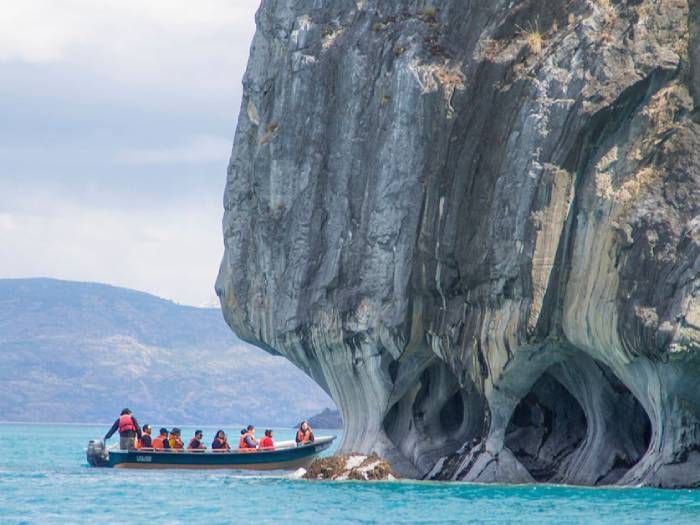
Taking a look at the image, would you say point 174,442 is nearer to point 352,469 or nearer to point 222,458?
point 222,458

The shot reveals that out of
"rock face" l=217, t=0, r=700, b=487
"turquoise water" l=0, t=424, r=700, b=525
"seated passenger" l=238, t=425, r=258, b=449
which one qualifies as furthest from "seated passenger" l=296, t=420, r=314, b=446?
"turquoise water" l=0, t=424, r=700, b=525

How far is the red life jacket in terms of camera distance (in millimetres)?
56750

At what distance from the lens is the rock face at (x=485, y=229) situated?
4291 centimetres

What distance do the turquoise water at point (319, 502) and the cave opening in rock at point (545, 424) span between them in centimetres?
425

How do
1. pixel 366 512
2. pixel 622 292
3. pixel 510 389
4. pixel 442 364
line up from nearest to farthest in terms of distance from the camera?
pixel 366 512 → pixel 622 292 → pixel 510 389 → pixel 442 364

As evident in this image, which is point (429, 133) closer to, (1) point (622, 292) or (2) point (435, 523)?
(1) point (622, 292)

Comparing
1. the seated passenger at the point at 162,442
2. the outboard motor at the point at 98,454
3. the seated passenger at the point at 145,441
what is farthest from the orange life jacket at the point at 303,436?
the outboard motor at the point at 98,454

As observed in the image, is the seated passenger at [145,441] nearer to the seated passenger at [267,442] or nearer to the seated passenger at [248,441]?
the seated passenger at [248,441]

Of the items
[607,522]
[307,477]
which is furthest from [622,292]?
[307,477]

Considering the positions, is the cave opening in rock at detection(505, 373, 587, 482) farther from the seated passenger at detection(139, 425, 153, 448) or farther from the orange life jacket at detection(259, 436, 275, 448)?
the seated passenger at detection(139, 425, 153, 448)

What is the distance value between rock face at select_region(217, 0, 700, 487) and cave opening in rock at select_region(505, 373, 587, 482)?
71 mm

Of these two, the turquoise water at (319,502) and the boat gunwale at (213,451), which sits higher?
the boat gunwale at (213,451)

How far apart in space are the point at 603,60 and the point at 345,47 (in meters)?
11.4

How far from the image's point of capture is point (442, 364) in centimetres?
5203
